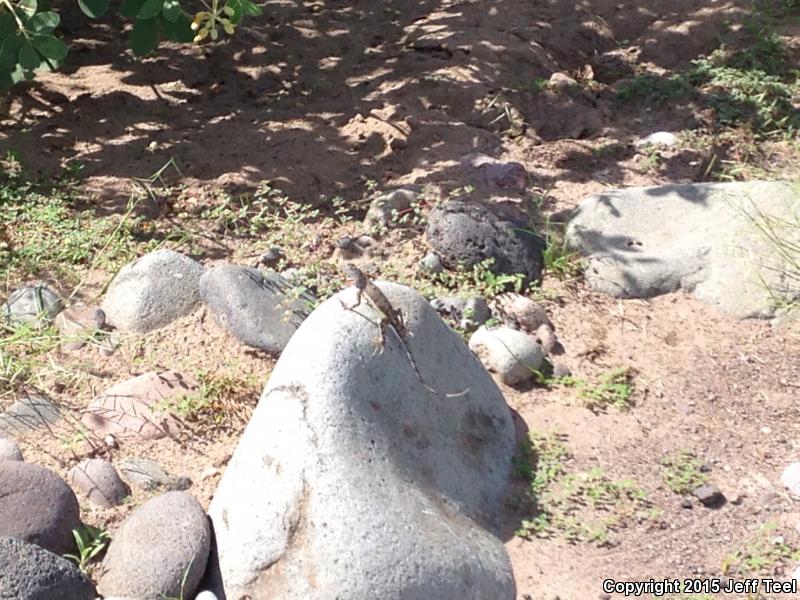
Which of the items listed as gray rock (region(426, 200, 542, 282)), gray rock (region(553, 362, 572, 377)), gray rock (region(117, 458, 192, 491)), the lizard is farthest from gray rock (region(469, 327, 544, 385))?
gray rock (region(117, 458, 192, 491))

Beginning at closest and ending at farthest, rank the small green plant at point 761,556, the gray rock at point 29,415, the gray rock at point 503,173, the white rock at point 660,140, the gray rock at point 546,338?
1. the small green plant at point 761,556
2. the gray rock at point 29,415
3. the gray rock at point 546,338
4. the gray rock at point 503,173
5. the white rock at point 660,140

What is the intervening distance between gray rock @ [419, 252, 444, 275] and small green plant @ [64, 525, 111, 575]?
1.84m

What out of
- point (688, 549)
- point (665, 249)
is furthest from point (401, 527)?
point (665, 249)

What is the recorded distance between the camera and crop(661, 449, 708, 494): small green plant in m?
3.72

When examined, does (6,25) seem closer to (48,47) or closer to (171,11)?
(48,47)

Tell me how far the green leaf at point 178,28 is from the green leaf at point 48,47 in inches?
18.0

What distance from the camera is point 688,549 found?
3.50 m

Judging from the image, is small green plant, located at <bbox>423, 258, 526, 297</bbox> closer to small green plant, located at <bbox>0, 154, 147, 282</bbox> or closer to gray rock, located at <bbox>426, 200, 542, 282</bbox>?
gray rock, located at <bbox>426, 200, 542, 282</bbox>

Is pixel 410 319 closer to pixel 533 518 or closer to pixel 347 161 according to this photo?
pixel 533 518

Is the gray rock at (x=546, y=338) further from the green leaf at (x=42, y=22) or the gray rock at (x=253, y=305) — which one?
the green leaf at (x=42, y=22)

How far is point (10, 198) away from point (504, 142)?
2442 mm

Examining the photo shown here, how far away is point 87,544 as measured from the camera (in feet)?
10.8

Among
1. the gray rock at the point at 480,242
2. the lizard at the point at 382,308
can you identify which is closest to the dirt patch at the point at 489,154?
the gray rock at the point at 480,242

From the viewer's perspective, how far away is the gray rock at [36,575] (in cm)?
289
